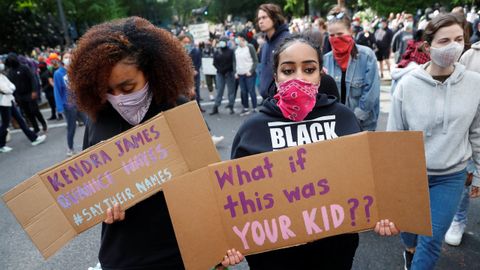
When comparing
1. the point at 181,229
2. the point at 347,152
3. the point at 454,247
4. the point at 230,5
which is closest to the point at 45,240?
the point at 181,229

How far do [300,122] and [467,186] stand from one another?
5.37 ft

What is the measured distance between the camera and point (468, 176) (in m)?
2.39

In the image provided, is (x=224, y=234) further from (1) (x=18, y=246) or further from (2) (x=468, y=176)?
(1) (x=18, y=246)

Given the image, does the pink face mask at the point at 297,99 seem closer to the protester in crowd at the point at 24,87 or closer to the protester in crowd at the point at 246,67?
the protester in crowd at the point at 246,67

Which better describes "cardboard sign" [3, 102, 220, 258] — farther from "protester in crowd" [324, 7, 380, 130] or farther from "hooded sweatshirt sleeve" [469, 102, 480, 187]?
"protester in crowd" [324, 7, 380, 130]

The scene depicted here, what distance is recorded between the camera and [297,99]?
1668mm

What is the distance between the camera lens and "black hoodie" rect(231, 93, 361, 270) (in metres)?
1.68

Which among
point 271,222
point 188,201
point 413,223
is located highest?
point 188,201

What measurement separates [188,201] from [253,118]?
57 centimetres

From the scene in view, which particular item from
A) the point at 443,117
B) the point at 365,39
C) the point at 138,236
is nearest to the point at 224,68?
the point at 365,39

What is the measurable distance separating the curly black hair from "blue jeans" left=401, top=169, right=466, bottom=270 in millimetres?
1683

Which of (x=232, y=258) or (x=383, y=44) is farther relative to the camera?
(x=383, y=44)

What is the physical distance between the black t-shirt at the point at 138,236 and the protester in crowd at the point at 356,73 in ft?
6.98

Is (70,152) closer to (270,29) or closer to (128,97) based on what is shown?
(270,29)
